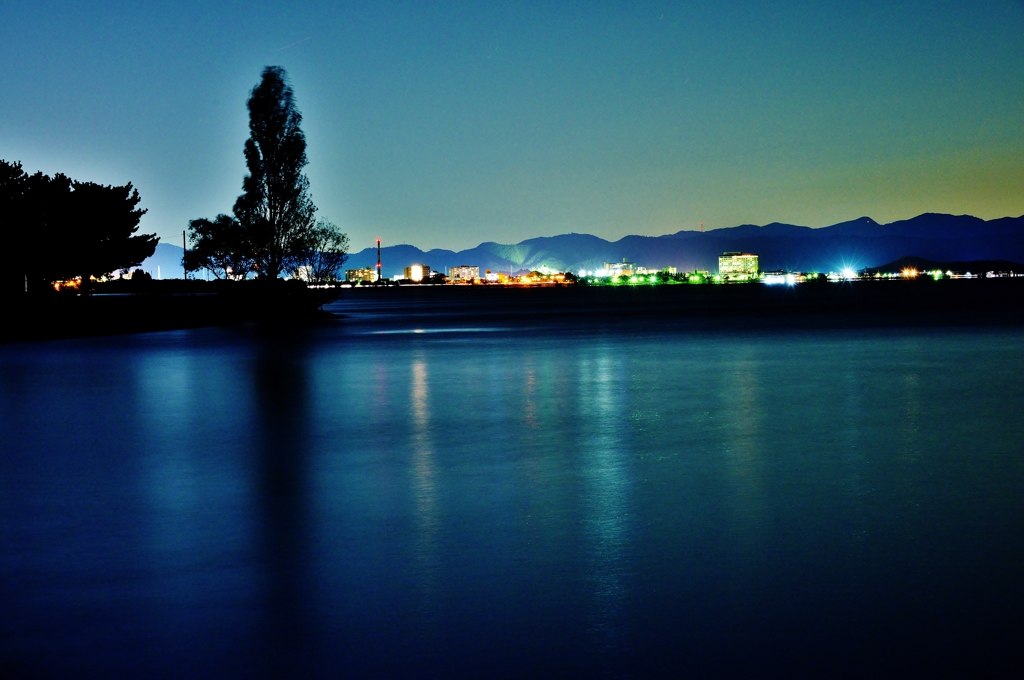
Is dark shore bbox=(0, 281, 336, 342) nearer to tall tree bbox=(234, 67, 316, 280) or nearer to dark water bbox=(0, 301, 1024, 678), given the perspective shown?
tall tree bbox=(234, 67, 316, 280)

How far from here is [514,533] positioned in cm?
786

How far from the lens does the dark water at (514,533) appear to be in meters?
5.48

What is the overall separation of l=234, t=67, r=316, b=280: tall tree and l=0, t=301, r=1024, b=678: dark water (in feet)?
126

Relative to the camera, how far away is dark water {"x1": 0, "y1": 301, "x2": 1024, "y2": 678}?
5.48 metres

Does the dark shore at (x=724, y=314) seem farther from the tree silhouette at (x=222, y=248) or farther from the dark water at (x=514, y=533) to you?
the dark water at (x=514, y=533)

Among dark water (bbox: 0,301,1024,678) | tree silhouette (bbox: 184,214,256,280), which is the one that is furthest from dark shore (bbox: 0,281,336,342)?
dark water (bbox: 0,301,1024,678)

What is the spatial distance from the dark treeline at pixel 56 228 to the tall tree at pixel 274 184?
1037 centimetres

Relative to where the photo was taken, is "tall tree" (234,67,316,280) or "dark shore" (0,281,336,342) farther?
"tall tree" (234,67,316,280)

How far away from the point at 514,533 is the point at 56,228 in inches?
2221

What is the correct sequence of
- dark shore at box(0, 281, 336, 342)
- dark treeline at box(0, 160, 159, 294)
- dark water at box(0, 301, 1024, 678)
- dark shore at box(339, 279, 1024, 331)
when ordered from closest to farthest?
dark water at box(0, 301, 1024, 678)
dark shore at box(0, 281, 336, 342)
dark shore at box(339, 279, 1024, 331)
dark treeline at box(0, 160, 159, 294)

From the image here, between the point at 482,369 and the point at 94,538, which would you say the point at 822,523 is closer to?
the point at 94,538

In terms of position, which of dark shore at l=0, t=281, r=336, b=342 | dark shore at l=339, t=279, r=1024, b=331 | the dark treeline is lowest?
dark shore at l=339, t=279, r=1024, b=331

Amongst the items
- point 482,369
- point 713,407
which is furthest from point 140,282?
point 713,407

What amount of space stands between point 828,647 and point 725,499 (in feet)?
11.9
